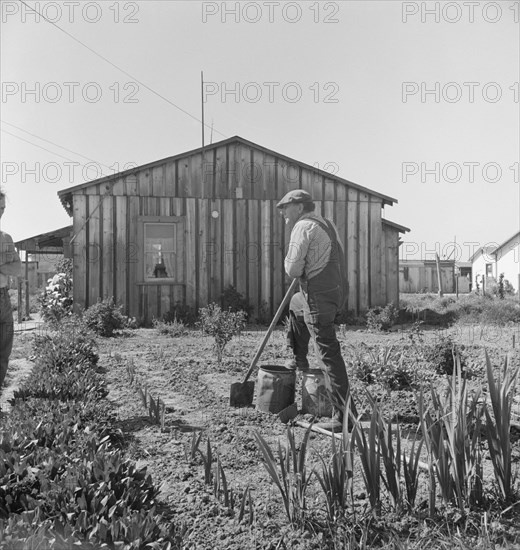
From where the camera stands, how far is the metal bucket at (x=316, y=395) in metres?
4.41

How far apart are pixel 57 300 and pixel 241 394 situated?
10488 millimetres

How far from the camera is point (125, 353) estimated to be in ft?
27.7

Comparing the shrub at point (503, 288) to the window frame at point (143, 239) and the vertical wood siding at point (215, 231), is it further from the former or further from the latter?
the window frame at point (143, 239)

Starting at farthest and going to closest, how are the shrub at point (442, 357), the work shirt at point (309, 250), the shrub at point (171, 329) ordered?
the shrub at point (171, 329) → the shrub at point (442, 357) → the work shirt at point (309, 250)

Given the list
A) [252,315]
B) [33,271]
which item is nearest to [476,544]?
[252,315]

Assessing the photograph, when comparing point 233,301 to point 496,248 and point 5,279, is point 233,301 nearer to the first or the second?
point 5,279

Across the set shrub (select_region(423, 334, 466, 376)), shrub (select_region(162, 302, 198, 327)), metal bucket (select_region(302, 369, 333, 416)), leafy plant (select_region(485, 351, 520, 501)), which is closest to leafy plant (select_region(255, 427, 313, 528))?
leafy plant (select_region(485, 351, 520, 501))

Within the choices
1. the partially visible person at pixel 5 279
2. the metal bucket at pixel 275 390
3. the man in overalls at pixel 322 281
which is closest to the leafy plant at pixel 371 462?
the man in overalls at pixel 322 281

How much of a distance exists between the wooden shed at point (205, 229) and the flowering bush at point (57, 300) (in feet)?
2.21

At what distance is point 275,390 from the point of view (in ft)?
14.8

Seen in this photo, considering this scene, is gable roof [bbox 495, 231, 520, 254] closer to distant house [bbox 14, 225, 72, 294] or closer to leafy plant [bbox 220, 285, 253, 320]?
leafy plant [bbox 220, 285, 253, 320]

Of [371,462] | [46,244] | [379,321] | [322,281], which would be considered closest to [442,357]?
[322,281]

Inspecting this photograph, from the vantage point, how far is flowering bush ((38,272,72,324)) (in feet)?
40.9

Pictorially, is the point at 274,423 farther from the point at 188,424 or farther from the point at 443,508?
the point at 443,508
